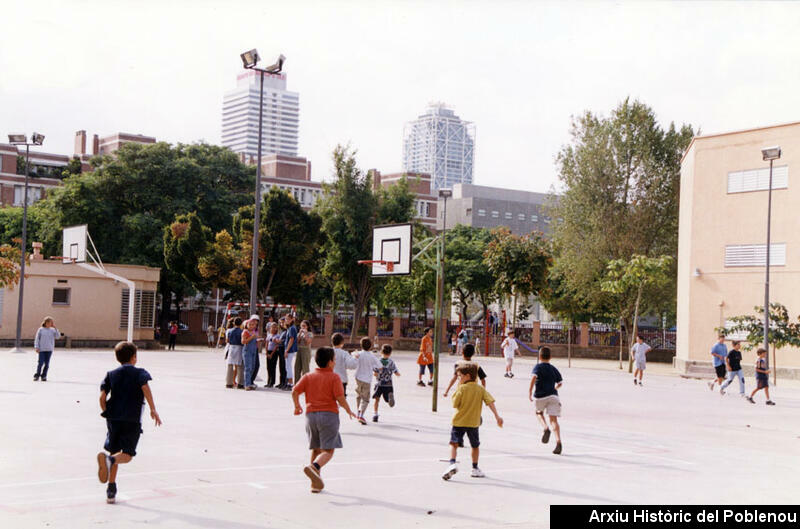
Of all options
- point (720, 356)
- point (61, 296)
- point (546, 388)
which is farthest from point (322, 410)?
point (61, 296)

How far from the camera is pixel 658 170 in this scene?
55.3 m

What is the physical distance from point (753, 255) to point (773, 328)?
5.08 meters

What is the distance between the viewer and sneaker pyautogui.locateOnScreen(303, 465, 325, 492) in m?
9.50

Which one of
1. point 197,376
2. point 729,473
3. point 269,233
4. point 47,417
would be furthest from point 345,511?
point 269,233

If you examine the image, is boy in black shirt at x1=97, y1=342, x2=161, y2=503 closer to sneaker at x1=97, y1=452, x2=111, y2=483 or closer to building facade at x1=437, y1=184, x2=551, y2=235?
sneaker at x1=97, y1=452, x2=111, y2=483

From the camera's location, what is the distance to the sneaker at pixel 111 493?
8.83 metres

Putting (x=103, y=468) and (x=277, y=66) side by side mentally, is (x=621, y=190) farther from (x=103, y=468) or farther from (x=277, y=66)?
(x=103, y=468)

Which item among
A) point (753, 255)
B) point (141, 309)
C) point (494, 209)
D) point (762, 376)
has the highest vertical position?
point (494, 209)

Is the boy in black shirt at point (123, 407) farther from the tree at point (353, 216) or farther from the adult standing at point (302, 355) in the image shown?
the tree at point (353, 216)

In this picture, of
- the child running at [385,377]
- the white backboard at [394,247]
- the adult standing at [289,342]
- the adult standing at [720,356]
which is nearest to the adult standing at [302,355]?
the adult standing at [289,342]

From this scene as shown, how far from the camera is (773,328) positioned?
119ft

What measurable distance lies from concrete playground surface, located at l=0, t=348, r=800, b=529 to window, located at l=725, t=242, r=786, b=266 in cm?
1983

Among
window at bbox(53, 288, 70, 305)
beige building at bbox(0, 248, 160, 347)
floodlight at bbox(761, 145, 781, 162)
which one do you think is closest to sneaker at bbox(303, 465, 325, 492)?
floodlight at bbox(761, 145, 781, 162)

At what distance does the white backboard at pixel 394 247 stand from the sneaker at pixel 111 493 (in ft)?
51.9
